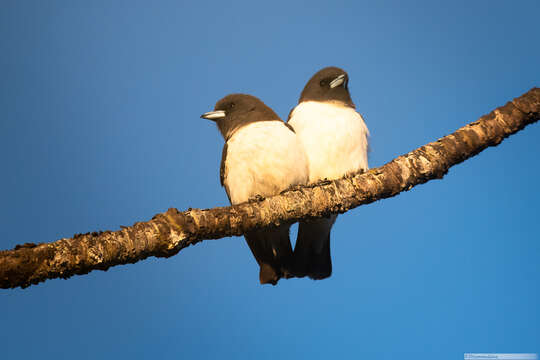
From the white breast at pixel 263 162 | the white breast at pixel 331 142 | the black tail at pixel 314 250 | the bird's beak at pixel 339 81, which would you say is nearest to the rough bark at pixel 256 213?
the white breast at pixel 263 162

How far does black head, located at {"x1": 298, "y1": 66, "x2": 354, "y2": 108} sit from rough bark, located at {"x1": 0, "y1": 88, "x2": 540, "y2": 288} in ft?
3.63

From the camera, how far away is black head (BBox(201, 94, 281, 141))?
4.39 m

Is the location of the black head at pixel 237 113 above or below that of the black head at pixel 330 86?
below

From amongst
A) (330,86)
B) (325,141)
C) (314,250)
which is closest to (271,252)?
(314,250)

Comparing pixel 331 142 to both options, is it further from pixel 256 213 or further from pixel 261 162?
pixel 256 213

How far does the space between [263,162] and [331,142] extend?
2.52 ft

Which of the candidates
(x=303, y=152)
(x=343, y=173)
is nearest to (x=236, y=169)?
(x=303, y=152)

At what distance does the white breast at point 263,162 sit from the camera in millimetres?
3971

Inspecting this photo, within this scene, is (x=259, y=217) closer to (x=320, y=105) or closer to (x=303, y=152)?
(x=303, y=152)

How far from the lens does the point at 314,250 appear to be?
463cm

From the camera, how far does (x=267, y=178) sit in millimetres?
3982

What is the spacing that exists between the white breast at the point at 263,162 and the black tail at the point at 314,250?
0.60 metres

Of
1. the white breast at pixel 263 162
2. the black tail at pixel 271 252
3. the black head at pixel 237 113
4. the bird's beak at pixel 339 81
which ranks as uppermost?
the bird's beak at pixel 339 81

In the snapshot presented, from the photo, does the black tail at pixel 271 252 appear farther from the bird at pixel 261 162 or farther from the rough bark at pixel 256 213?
the rough bark at pixel 256 213
